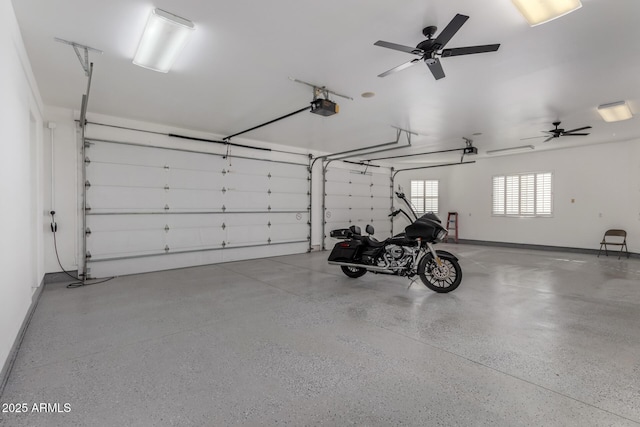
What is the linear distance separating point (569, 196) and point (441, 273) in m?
6.42

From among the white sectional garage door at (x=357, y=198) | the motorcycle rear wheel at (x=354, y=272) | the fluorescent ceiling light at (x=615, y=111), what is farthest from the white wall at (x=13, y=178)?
the fluorescent ceiling light at (x=615, y=111)

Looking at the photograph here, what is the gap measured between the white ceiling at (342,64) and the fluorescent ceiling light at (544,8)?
0.50 feet

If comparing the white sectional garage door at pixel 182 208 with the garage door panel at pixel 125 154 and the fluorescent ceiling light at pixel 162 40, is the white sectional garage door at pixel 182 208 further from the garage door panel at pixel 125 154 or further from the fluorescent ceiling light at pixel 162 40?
the fluorescent ceiling light at pixel 162 40

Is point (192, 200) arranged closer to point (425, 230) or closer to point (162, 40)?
point (162, 40)

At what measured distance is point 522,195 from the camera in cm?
883

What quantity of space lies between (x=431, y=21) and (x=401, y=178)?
28.4 ft

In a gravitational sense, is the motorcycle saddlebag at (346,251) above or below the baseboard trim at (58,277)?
above

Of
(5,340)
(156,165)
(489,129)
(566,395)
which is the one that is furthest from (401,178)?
(5,340)

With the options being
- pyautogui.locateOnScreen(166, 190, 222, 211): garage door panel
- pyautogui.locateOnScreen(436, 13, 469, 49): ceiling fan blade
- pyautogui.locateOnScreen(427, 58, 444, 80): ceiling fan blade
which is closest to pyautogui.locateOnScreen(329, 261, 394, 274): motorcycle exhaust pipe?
pyautogui.locateOnScreen(427, 58, 444, 80): ceiling fan blade

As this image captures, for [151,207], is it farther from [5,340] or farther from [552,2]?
[552,2]

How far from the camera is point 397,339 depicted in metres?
2.66

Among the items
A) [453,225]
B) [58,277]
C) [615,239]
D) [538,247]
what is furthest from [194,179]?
[615,239]

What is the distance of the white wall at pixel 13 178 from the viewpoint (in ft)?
7.00

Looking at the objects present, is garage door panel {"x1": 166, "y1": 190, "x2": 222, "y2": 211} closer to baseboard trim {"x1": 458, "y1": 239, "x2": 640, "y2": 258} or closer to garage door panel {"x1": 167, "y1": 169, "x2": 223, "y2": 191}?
garage door panel {"x1": 167, "y1": 169, "x2": 223, "y2": 191}
